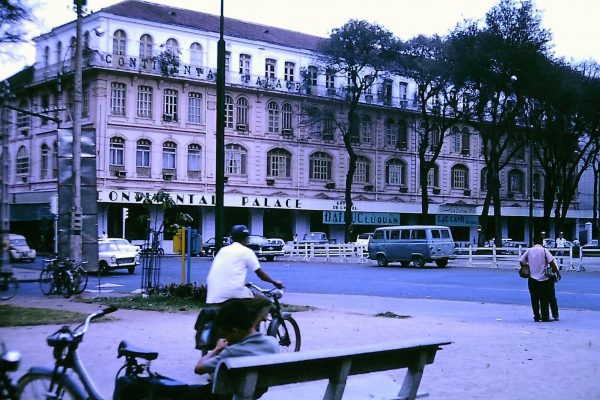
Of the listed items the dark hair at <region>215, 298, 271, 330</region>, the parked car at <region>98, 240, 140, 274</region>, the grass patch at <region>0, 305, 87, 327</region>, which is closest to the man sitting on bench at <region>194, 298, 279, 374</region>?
the dark hair at <region>215, 298, 271, 330</region>

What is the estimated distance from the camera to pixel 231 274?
8.46 metres

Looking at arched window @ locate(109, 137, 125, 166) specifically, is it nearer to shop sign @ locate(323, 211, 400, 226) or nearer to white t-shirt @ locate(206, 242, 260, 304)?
shop sign @ locate(323, 211, 400, 226)

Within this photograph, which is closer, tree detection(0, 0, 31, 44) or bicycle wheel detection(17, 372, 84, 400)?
bicycle wheel detection(17, 372, 84, 400)

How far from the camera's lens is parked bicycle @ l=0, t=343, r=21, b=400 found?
4832mm

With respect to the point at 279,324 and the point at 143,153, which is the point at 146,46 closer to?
the point at 143,153

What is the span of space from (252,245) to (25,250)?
12699 mm

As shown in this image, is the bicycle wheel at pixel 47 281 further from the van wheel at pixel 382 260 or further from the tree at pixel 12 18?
the van wheel at pixel 382 260

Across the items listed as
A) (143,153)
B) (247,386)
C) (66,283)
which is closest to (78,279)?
(66,283)

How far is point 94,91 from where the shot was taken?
5088cm

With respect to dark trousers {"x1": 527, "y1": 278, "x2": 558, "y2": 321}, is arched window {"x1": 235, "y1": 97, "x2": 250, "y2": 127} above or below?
above

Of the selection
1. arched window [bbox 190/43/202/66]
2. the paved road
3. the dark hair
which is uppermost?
arched window [bbox 190/43/202/66]

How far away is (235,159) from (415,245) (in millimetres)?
20962

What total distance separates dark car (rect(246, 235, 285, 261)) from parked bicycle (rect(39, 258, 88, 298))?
23774mm

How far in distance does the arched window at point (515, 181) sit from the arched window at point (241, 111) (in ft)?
95.6
